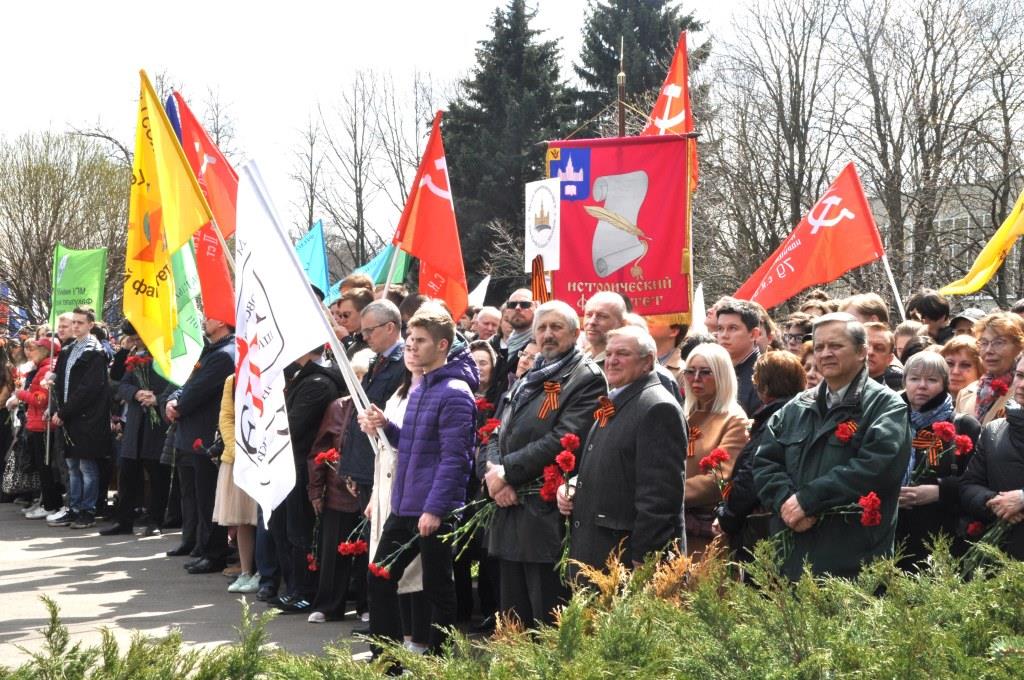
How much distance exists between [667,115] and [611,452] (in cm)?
677

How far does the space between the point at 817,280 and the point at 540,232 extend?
9.76 ft

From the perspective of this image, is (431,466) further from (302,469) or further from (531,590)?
(302,469)

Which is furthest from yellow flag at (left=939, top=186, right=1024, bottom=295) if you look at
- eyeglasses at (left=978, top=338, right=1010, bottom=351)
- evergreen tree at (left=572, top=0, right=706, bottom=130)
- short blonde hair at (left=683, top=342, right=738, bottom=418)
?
evergreen tree at (left=572, top=0, right=706, bottom=130)

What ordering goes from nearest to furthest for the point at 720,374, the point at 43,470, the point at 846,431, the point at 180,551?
1. the point at 846,431
2. the point at 720,374
3. the point at 180,551
4. the point at 43,470

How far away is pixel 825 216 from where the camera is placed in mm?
11297

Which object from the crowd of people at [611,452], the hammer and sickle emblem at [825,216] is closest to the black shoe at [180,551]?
the crowd of people at [611,452]

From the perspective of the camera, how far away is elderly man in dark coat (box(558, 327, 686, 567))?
598 cm

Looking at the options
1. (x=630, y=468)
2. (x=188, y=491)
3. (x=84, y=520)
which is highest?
(x=630, y=468)

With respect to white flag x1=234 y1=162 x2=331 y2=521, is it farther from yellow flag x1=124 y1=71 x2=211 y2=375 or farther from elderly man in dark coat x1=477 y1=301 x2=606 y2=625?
yellow flag x1=124 y1=71 x2=211 y2=375

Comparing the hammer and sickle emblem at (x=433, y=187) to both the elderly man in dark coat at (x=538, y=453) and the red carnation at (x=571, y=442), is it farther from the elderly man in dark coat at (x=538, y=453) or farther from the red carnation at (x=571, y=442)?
the red carnation at (x=571, y=442)

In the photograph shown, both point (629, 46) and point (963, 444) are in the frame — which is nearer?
point (963, 444)

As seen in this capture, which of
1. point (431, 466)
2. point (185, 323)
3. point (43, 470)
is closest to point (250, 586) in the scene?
point (185, 323)

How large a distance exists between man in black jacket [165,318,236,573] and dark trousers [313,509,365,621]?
2.41m

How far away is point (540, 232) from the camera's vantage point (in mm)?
9523
